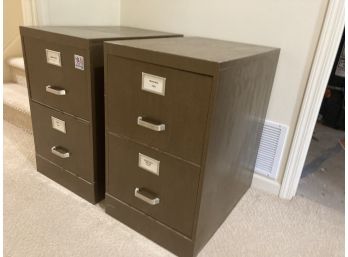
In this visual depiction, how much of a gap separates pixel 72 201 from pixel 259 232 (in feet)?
2.77

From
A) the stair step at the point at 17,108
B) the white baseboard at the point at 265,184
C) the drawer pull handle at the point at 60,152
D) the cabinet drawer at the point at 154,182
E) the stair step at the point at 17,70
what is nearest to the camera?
the cabinet drawer at the point at 154,182

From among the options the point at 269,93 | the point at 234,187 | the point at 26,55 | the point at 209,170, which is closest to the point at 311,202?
the point at 234,187

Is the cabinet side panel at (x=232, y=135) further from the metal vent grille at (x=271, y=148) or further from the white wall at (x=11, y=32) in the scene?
the white wall at (x=11, y=32)

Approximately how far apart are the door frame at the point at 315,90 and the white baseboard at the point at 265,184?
30mm

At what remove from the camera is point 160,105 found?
909mm

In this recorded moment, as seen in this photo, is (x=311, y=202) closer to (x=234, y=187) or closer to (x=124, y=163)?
(x=234, y=187)

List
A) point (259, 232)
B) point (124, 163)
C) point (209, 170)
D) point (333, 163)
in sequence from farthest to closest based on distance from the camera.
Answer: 1. point (333, 163)
2. point (259, 232)
3. point (124, 163)
4. point (209, 170)

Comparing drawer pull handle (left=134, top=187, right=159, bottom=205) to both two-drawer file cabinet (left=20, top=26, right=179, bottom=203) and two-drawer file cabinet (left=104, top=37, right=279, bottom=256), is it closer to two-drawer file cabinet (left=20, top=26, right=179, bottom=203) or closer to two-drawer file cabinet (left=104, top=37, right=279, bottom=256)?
two-drawer file cabinet (left=104, top=37, right=279, bottom=256)

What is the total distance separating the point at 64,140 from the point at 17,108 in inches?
31.6

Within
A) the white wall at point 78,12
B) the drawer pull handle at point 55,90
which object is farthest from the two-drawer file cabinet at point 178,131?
the white wall at point 78,12

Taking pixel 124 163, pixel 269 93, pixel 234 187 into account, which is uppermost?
pixel 269 93

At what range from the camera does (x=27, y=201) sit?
1303 millimetres

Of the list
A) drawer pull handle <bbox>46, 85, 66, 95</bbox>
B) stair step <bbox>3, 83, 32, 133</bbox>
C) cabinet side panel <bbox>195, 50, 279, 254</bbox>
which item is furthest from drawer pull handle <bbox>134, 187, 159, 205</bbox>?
stair step <bbox>3, 83, 32, 133</bbox>

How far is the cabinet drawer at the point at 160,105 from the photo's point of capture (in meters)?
0.84
